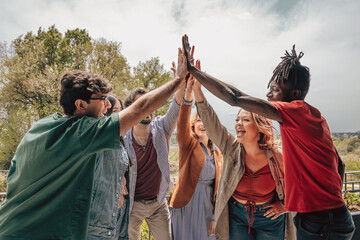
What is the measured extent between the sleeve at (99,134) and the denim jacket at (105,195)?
1.20 ft

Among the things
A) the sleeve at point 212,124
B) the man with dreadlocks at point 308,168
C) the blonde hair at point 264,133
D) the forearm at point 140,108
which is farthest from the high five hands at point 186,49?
the blonde hair at point 264,133

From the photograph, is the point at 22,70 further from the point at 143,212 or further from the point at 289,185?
the point at 289,185

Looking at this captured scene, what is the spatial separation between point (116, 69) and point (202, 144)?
1779cm

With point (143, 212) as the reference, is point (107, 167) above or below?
above

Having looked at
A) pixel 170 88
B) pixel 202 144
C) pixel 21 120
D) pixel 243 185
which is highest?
pixel 21 120

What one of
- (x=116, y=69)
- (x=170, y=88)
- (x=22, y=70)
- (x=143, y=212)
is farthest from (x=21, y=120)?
(x=170, y=88)

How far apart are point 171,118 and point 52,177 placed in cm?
168

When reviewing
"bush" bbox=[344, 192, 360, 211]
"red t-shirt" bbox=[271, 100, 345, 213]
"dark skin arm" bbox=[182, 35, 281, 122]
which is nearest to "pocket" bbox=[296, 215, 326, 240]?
"red t-shirt" bbox=[271, 100, 345, 213]

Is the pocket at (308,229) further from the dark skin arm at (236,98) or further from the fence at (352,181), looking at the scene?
the fence at (352,181)

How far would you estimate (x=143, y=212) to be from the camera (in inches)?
103

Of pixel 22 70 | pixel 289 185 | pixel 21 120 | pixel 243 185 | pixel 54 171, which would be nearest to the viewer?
pixel 54 171

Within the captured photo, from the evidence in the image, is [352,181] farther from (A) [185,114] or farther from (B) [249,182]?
(A) [185,114]

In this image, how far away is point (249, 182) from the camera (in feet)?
7.72

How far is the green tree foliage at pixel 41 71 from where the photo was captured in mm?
15992
